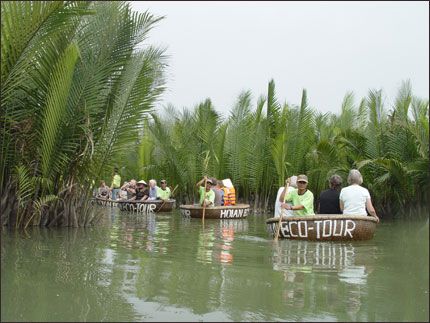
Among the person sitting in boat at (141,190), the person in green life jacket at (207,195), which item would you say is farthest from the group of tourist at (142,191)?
the person in green life jacket at (207,195)

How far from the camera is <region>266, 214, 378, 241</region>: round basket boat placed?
36.2ft

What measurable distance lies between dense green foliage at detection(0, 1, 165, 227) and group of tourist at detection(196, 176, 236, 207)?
5.86m

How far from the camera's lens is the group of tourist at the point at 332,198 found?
1136 centimetres

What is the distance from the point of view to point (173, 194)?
2398 cm

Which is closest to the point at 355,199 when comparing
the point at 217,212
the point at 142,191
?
the point at 217,212

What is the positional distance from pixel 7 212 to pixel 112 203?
42.6 feet

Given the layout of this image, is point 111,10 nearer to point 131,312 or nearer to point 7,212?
point 7,212

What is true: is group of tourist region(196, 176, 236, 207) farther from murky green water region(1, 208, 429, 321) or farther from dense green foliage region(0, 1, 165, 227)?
murky green water region(1, 208, 429, 321)

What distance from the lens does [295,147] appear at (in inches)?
816

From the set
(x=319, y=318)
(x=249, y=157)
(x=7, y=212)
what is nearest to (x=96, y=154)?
(x=7, y=212)

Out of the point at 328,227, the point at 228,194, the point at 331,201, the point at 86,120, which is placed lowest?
the point at 328,227

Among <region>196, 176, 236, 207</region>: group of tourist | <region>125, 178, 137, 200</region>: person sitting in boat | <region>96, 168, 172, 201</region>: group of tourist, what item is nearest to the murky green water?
<region>196, 176, 236, 207</region>: group of tourist

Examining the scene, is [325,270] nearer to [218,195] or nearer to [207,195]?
[207,195]

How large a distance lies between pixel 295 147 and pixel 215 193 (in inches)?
150
